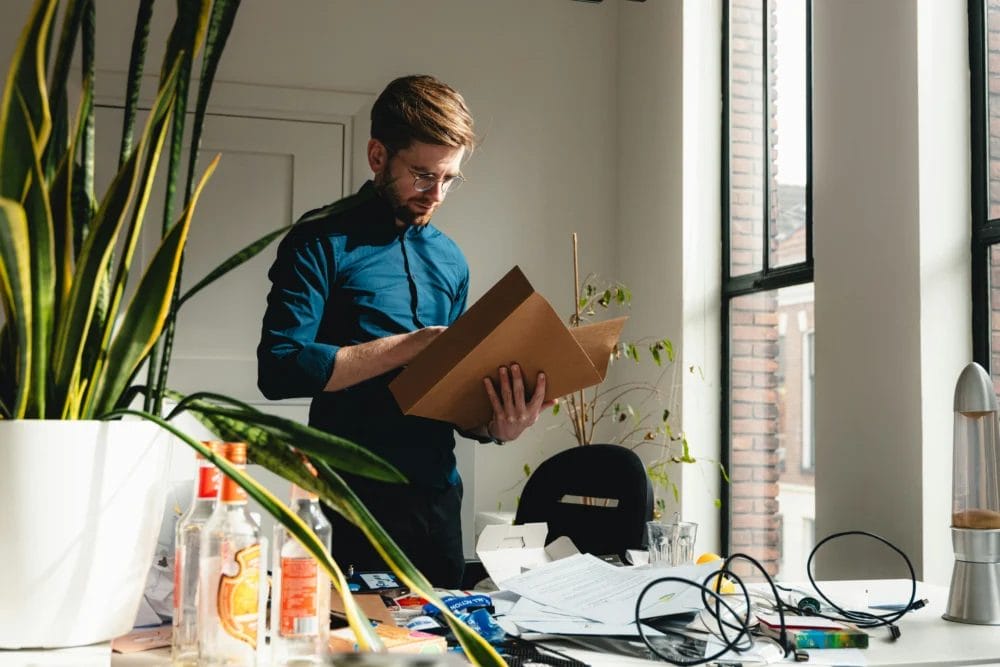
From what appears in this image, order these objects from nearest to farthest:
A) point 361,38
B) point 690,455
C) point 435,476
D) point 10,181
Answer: point 10,181 → point 435,476 → point 690,455 → point 361,38

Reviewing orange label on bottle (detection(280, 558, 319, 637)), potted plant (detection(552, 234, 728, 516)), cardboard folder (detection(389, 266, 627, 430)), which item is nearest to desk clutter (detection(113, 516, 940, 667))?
orange label on bottle (detection(280, 558, 319, 637))

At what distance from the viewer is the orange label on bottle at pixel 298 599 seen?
1004 millimetres

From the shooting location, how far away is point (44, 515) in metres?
0.93

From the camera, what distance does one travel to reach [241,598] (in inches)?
38.2

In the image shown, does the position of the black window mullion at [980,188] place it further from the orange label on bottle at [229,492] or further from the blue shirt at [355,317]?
the orange label on bottle at [229,492]

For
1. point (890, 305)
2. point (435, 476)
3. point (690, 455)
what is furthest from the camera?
point (690, 455)

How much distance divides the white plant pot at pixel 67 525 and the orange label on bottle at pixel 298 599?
0.50 feet

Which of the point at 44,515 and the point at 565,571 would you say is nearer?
the point at 44,515

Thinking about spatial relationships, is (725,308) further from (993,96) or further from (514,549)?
(514,549)

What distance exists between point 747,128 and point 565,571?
295cm

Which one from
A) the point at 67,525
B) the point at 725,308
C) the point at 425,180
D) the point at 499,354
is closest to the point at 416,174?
the point at 425,180

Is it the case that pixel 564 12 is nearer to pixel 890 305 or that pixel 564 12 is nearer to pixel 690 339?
pixel 690 339

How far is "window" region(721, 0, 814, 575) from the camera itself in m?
3.76

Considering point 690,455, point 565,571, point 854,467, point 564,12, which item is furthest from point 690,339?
point 565,571
